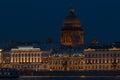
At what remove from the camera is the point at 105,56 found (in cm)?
18112

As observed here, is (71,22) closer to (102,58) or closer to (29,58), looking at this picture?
(29,58)

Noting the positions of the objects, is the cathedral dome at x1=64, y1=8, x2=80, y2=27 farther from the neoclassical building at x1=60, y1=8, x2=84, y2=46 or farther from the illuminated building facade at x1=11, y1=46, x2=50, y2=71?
the illuminated building facade at x1=11, y1=46, x2=50, y2=71

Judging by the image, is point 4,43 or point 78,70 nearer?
point 78,70

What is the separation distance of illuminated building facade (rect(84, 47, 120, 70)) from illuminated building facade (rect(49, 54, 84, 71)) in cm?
85

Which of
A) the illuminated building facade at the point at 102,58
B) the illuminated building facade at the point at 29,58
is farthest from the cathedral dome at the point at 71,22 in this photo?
the illuminated building facade at the point at 102,58

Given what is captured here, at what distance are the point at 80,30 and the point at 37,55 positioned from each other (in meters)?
14.5

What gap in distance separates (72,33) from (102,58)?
17002mm

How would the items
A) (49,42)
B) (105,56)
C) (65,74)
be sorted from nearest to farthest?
(65,74)
(105,56)
(49,42)

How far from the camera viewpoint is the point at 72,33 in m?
197

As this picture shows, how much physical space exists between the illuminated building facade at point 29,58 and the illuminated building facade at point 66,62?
1020 millimetres

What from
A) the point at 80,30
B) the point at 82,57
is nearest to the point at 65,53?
the point at 82,57

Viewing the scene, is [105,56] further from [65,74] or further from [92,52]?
[65,74]

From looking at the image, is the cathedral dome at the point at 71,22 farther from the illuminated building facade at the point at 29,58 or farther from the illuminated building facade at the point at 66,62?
the illuminated building facade at the point at 66,62

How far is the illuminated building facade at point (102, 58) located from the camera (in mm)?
180375
